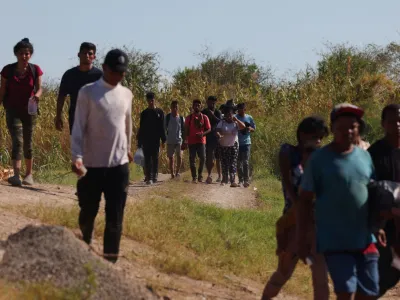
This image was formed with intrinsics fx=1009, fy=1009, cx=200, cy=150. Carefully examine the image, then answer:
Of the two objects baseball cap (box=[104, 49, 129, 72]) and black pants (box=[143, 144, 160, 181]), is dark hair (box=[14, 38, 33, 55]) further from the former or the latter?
black pants (box=[143, 144, 160, 181])

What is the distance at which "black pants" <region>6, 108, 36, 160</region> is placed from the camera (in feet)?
39.2

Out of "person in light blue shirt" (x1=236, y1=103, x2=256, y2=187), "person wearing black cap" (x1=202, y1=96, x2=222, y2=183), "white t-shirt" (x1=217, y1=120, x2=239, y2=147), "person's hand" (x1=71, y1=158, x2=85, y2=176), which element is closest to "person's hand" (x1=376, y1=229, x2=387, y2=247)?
"person's hand" (x1=71, y1=158, x2=85, y2=176)

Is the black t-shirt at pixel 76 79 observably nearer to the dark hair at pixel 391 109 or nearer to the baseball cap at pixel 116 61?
the baseball cap at pixel 116 61

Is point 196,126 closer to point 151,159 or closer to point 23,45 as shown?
point 151,159

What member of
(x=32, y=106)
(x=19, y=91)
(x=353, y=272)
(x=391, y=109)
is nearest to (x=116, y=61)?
(x=391, y=109)

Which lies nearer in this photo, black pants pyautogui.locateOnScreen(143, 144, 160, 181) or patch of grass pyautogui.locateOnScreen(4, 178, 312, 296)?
patch of grass pyautogui.locateOnScreen(4, 178, 312, 296)

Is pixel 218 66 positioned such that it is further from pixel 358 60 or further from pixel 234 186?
pixel 234 186

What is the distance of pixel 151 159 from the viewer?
18.7 m

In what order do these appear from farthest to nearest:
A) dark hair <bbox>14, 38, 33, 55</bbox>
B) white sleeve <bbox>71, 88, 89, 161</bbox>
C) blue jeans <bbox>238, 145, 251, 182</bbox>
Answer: blue jeans <bbox>238, 145, 251, 182</bbox> → dark hair <bbox>14, 38, 33, 55</bbox> → white sleeve <bbox>71, 88, 89, 161</bbox>

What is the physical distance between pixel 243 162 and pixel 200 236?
8192 mm

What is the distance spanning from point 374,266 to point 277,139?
2056 centimetres

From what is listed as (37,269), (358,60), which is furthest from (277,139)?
(37,269)

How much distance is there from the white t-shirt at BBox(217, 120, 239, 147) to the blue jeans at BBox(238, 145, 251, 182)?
639mm

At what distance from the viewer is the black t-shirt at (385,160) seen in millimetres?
6934
